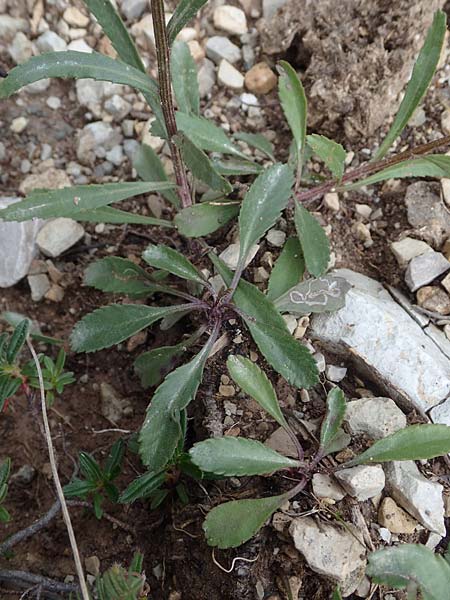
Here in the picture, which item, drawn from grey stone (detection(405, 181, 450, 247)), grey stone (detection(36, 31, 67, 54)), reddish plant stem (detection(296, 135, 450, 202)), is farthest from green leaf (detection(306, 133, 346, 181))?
grey stone (detection(36, 31, 67, 54))

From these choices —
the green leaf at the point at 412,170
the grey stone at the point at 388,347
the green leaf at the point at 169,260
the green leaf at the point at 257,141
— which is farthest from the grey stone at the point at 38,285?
the green leaf at the point at 412,170

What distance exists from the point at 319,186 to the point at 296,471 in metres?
0.86

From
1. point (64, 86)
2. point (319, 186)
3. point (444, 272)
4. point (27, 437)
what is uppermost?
point (64, 86)

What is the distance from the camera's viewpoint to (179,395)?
1.51m

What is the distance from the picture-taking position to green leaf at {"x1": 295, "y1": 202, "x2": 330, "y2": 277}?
62.8 inches

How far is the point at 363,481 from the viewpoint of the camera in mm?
1364

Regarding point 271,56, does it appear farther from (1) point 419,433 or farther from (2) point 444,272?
(1) point 419,433

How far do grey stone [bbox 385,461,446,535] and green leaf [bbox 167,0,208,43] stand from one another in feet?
3.81

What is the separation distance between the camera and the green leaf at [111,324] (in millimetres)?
1604

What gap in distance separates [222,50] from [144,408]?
130 centimetres

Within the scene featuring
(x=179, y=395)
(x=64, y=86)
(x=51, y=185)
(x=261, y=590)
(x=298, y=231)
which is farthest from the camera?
(x=64, y=86)

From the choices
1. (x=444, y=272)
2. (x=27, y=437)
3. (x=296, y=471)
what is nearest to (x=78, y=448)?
(x=27, y=437)

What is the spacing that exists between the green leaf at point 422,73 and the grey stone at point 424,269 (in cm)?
35

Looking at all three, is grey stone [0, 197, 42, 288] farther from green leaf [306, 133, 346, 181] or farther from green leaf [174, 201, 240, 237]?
green leaf [306, 133, 346, 181]
